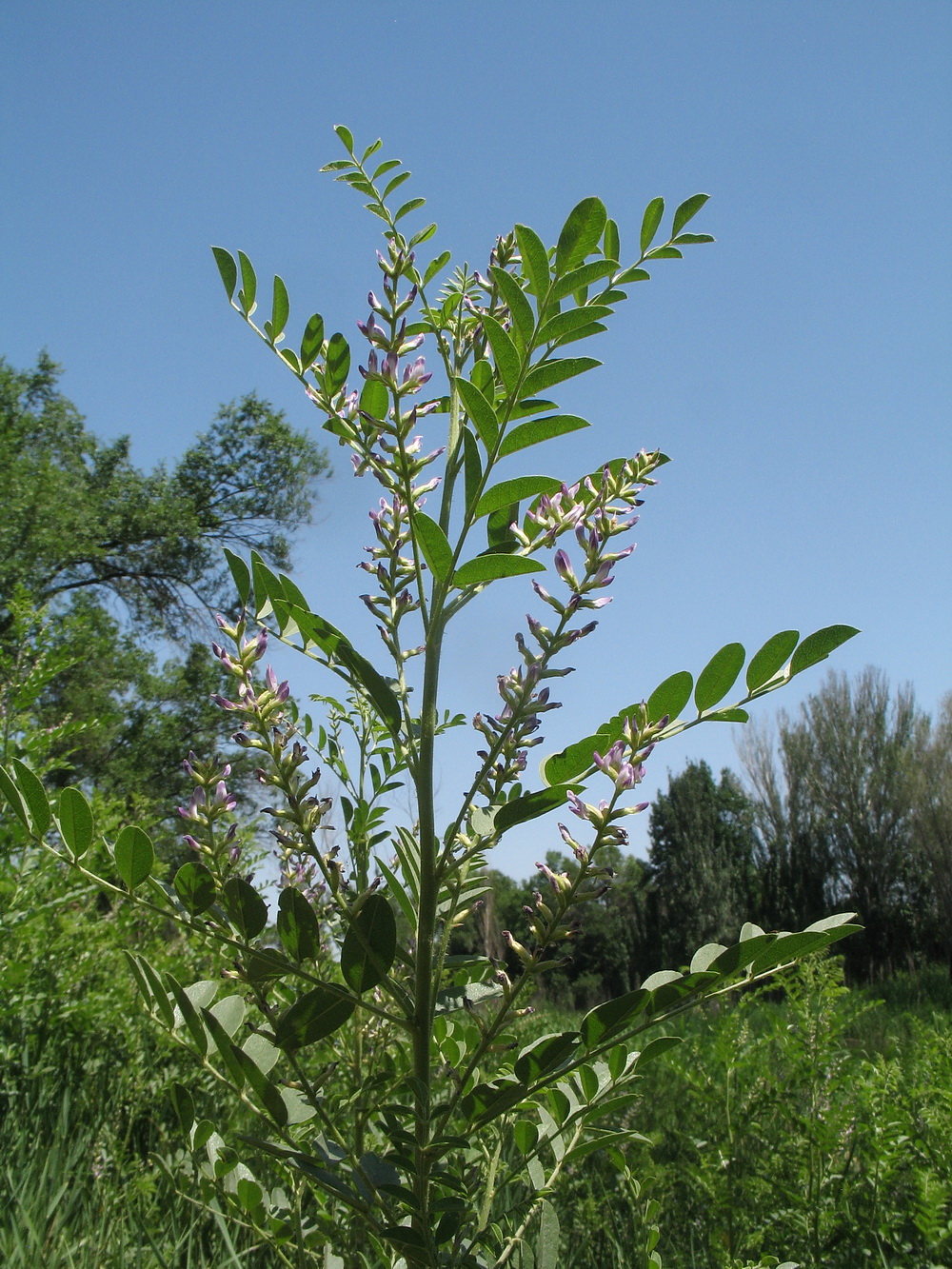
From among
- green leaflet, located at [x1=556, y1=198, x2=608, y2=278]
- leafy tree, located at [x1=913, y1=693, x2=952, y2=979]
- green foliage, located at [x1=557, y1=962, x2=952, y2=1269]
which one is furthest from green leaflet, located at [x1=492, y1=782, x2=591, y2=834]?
leafy tree, located at [x1=913, y1=693, x2=952, y2=979]

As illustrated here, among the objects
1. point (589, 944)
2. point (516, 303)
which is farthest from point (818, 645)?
point (589, 944)

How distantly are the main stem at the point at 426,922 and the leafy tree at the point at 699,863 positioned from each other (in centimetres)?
2239

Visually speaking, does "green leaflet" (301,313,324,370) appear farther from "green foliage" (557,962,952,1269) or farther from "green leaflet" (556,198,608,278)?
"green foliage" (557,962,952,1269)

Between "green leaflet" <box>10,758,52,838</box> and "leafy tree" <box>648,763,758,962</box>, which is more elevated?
"green leaflet" <box>10,758,52,838</box>

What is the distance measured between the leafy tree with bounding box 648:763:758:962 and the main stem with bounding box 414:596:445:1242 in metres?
22.4

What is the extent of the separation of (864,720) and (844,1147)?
20.3 m

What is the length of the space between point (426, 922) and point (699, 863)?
24623mm

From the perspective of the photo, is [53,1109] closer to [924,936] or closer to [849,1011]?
[849,1011]

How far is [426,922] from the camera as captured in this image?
0.76 metres

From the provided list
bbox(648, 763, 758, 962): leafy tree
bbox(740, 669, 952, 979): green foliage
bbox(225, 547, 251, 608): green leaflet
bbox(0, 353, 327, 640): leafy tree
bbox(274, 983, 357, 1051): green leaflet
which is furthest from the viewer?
bbox(648, 763, 758, 962): leafy tree

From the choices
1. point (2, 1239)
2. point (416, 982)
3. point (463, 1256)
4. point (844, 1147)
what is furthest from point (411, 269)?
point (844, 1147)

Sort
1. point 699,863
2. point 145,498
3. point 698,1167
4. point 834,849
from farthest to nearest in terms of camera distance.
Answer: point 699,863 → point 834,849 → point 145,498 → point 698,1167

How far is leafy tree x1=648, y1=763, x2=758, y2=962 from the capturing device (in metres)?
22.5

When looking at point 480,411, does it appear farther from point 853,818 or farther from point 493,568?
point 853,818
